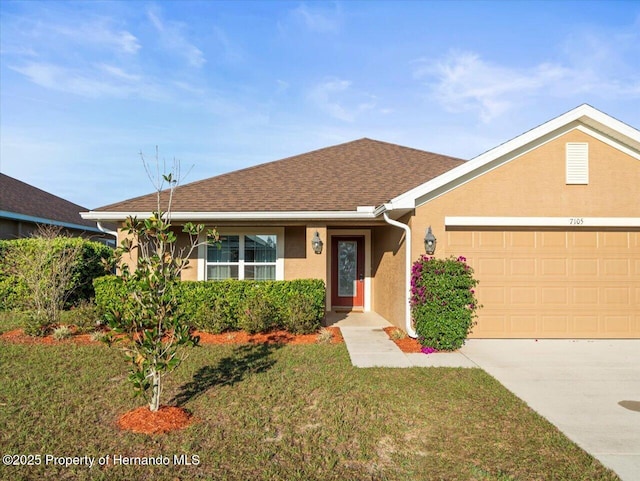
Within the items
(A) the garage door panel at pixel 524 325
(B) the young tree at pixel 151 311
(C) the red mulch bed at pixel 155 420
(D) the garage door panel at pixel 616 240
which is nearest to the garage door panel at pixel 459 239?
(A) the garage door panel at pixel 524 325

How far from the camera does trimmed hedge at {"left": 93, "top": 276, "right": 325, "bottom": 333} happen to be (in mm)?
9195

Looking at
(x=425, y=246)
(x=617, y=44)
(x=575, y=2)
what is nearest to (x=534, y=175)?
(x=425, y=246)

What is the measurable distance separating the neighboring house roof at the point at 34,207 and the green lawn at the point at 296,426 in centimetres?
1114

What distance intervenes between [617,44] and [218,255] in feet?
39.8

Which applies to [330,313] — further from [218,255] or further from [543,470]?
[543,470]

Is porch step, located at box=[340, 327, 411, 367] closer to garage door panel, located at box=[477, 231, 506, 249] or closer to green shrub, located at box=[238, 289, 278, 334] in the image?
green shrub, located at box=[238, 289, 278, 334]

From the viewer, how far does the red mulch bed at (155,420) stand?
446cm

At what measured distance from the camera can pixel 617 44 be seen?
11039mm

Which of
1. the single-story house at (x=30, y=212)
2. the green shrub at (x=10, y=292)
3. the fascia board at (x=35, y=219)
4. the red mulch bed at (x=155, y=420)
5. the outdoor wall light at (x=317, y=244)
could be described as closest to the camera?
the red mulch bed at (x=155, y=420)

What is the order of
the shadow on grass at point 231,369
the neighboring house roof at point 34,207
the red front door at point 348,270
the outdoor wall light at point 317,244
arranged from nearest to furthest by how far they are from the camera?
the shadow on grass at point 231,369 < the outdoor wall light at point 317,244 < the red front door at point 348,270 < the neighboring house roof at point 34,207

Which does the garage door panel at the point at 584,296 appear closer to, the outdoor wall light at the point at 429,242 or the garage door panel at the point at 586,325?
the garage door panel at the point at 586,325

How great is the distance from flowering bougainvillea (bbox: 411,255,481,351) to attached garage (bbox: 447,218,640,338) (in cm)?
90

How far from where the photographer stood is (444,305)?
807cm

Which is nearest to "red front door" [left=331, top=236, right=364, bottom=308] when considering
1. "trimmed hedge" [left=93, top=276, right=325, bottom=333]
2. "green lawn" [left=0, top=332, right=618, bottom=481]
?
"trimmed hedge" [left=93, top=276, right=325, bottom=333]
